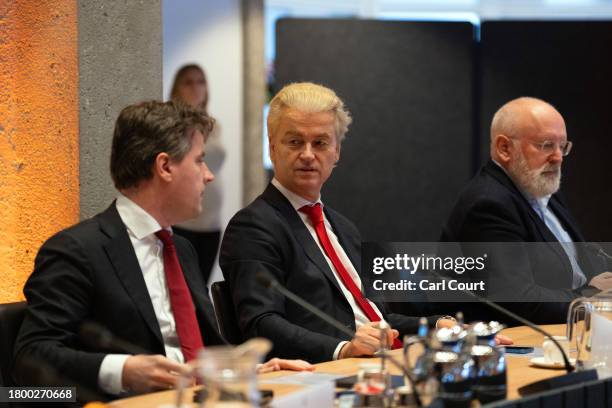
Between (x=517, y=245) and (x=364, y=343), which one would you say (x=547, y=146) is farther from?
(x=364, y=343)

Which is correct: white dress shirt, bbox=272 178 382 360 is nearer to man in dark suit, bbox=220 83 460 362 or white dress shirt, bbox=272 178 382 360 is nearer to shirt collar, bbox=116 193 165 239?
man in dark suit, bbox=220 83 460 362

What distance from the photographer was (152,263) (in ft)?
8.96

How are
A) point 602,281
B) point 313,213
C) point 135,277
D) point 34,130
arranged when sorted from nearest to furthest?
1. point 135,277
2. point 34,130
3. point 313,213
4. point 602,281

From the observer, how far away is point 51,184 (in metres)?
3.29

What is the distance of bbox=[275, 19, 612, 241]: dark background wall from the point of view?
6.26 metres

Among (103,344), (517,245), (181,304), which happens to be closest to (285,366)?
(181,304)

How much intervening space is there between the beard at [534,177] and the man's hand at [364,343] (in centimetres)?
138

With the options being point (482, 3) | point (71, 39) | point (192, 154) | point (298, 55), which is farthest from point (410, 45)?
point (192, 154)

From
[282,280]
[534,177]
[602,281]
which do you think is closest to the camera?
[282,280]

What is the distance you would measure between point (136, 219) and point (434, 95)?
3897 millimetres

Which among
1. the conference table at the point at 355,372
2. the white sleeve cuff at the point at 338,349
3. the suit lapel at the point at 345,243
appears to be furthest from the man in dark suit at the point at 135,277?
the suit lapel at the point at 345,243

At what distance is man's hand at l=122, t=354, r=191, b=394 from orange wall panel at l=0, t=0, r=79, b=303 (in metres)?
0.98

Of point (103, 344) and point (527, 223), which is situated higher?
point (527, 223)

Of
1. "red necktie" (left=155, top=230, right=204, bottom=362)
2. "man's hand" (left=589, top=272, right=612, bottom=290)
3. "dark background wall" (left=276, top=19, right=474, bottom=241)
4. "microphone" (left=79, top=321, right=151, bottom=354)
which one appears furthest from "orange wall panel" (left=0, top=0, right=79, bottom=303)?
"dark background wall" (left=276, top=19, right=474, bottom=241)
